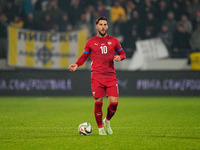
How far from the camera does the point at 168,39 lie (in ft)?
63.6

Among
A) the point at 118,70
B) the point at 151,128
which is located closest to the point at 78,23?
the point at 118,70

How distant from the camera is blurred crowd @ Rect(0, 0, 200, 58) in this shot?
19375 millimetres

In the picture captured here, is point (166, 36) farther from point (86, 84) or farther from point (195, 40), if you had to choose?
point (86, 84)

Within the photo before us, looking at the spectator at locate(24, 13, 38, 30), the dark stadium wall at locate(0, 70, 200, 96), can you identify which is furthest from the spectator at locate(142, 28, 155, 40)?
the spectator at locate(24, 13, 38, 30)

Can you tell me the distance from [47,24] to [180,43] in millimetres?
5595

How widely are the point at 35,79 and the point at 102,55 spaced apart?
11541 millimetres

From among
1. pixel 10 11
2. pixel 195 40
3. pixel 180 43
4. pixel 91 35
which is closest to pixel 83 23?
pixel 91 35

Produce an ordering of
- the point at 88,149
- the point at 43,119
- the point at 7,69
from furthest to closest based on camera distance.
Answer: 1. the point at 7,69
2. the point at 43,119
3. the point at 88,149

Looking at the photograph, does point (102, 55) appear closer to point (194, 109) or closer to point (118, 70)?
→ point (194, 109)

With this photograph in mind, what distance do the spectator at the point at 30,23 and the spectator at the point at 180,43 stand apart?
5733mm

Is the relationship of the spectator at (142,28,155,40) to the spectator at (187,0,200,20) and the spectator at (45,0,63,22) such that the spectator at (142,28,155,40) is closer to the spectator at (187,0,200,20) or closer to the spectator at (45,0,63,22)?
the spectator at (187,0,200,20)

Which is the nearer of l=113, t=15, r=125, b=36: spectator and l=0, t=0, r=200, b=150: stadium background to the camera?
l=0, t=0, r=200, b=150: stadium background

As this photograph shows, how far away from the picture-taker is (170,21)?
65.4ft

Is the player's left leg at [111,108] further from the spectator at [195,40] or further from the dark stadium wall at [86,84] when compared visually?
the spectator at [195,40]
